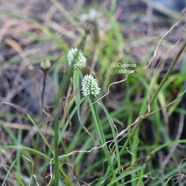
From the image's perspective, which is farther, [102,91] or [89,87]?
[102,91]

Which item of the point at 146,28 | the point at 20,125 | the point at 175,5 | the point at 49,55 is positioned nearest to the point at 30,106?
the point at 20,125

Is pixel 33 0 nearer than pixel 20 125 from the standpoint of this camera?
No

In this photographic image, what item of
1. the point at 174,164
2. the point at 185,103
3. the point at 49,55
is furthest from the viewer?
the point at 49,55

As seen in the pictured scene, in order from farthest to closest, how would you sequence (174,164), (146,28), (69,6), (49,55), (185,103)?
(69,6), (146,28), (49,55), (185,103), (174,164)

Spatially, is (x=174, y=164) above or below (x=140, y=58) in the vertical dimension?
below

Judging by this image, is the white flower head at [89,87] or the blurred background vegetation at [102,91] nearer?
the white flower head at [89,87]

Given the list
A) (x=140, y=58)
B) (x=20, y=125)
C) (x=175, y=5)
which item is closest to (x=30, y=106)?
(x=20, y=125)

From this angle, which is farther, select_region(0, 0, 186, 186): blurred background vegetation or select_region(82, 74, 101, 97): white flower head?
select_region(0, 0, 186, 186): blurred background vegetation

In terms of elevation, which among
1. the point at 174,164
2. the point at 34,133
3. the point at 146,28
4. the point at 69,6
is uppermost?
the point at 69,6

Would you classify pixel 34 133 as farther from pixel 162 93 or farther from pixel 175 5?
pixel 175 5
